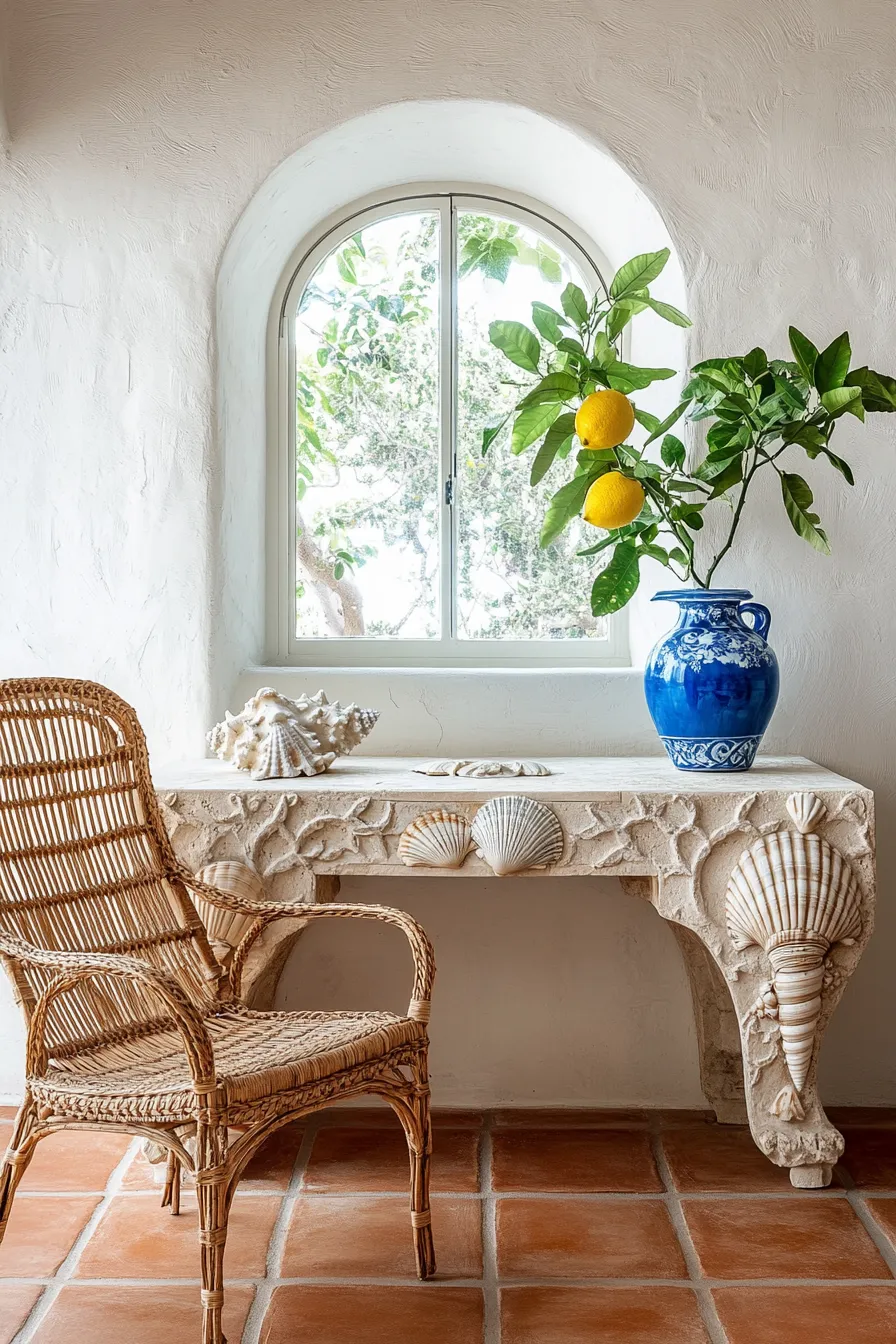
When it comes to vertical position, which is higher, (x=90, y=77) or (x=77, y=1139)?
(x=90, y=77)

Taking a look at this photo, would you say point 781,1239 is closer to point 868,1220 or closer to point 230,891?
point 868,1220

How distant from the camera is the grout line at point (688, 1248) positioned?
1803 mm

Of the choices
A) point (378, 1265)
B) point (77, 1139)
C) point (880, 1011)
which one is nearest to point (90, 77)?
point (77, 1139)

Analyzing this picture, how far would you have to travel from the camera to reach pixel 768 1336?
178cm

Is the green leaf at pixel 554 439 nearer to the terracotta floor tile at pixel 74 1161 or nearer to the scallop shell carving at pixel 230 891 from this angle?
the scallop shell carving at pixel 230 891

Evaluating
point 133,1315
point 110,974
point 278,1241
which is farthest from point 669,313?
point 133,1315

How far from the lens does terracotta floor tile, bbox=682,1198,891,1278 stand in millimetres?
1963

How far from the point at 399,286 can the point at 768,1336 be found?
94.9 inches

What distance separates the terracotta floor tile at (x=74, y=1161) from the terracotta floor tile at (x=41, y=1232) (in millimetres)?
57

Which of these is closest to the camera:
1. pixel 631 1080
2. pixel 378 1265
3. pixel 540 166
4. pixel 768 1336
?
pixel 768 1336

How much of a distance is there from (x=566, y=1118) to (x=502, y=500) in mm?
1467

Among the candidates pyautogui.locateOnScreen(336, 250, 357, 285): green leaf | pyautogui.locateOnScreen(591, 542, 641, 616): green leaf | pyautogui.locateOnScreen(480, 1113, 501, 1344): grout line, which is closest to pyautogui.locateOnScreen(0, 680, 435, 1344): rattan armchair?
pyautogui.locateOnScreen(480, 1113, 501, 1344): grout line

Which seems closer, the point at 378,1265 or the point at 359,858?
the point at 378,1265

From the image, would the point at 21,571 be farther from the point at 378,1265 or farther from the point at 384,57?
the point at 378,1265
